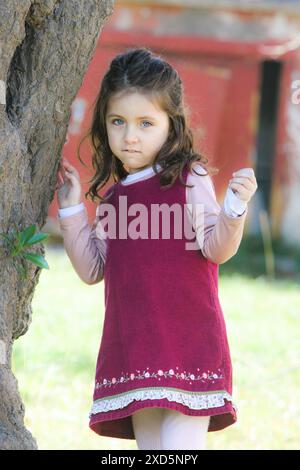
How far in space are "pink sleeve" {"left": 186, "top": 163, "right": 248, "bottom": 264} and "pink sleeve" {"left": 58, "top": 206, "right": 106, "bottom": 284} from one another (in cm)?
36

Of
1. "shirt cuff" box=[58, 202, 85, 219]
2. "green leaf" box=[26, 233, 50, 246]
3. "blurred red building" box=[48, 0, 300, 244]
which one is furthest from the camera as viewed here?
"blurred red building" box=[48, 0, 300, 244]

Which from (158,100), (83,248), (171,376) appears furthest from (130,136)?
(171,376)

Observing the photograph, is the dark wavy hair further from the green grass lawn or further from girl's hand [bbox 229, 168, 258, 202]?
the green grass lawn

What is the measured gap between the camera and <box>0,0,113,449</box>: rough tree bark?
8.91ft

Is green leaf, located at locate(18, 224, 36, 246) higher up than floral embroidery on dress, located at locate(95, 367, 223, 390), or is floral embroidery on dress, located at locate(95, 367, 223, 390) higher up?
green leaf, located at locate(18, 224, 36, 246)

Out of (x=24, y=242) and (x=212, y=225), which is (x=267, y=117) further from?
(x=24, y=242)

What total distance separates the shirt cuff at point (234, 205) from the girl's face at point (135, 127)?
1.05 feet

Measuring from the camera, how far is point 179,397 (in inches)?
108

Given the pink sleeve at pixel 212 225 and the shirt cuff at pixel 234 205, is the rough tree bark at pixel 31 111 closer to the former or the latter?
the pink sleeve at pixel 212 225

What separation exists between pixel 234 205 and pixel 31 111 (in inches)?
26.3

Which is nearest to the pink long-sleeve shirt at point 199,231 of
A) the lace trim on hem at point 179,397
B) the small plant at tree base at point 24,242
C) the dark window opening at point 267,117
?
the small plant at tree base at point 24,242

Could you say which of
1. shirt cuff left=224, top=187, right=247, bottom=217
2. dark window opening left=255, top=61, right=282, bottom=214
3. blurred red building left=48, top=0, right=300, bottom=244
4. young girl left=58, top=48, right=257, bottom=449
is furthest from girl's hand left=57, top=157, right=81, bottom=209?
dark window opening left=255, top=61, right=282, bottom=214

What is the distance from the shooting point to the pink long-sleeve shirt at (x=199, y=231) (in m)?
2.73

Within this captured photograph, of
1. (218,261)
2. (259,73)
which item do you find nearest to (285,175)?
(259,73)
